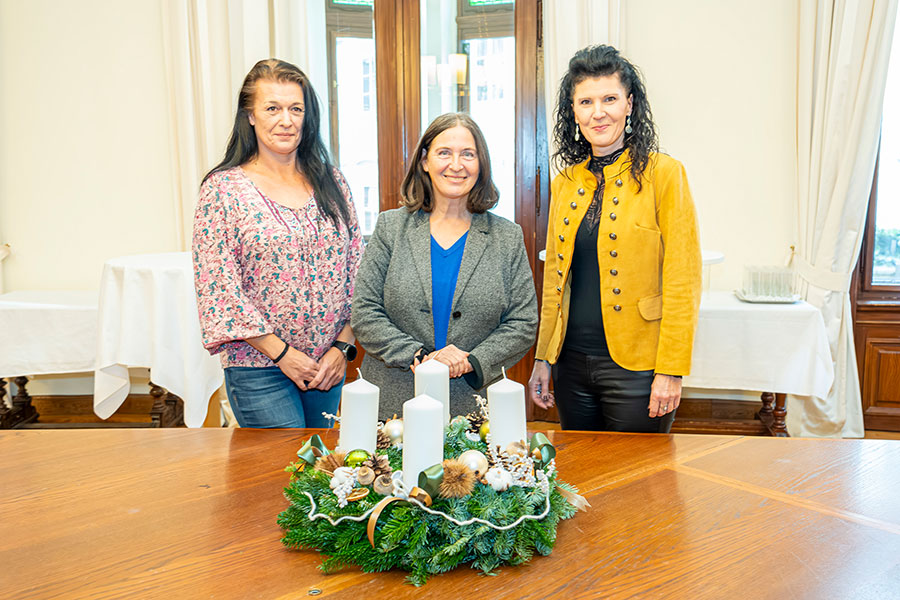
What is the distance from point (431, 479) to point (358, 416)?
0.70 feet

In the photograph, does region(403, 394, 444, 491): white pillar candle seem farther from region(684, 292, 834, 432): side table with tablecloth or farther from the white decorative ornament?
region(684, 292, 834, 432): side table with tablecloth

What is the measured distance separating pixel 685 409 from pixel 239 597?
3393mm

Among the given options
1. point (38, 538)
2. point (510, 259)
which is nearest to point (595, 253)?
point (510, 259)

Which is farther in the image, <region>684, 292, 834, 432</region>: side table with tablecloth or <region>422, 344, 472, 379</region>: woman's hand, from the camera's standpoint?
<region>684, 292, 834, 432</region>: side table with tablecloth

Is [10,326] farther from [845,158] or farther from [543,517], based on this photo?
[845,158]

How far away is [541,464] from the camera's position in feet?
3.96

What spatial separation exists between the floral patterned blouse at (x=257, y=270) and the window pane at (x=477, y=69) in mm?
2239

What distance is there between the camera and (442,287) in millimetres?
1864

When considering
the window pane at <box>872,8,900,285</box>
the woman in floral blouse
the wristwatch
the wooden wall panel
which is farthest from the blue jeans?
the window pane at <box>872,8,900,285</box>

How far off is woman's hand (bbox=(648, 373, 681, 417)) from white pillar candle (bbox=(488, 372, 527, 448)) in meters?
0.67

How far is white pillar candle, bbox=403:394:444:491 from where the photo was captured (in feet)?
3.59

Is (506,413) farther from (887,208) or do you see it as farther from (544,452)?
(887,208)

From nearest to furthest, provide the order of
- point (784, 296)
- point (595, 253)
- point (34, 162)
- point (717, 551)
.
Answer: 1. point (717, 551)
2. point (595, 253)
3. point (784, 296)
4. point (34, 162)

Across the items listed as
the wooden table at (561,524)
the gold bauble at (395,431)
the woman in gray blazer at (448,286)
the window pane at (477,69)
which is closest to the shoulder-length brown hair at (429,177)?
the woman in gray blazer at (448,286)
